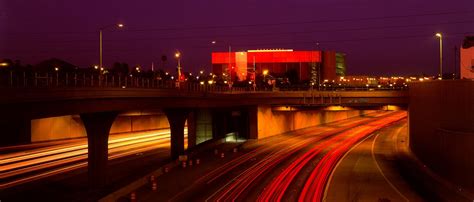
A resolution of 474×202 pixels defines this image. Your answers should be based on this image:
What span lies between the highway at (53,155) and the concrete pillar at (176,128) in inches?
281

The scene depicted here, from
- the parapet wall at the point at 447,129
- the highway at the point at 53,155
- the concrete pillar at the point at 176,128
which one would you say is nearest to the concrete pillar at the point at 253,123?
the highway at the point at 53,155

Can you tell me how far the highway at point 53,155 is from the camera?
4691 centimetres

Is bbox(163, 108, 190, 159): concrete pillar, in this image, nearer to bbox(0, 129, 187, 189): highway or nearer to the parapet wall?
bbox(0, 129, 187, 189): highway

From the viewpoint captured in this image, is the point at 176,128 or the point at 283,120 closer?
the point at 176,128

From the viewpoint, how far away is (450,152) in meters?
42.2

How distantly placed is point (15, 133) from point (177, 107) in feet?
82.6

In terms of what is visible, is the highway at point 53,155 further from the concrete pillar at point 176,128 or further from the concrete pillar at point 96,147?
the concrete pillar at point 176,128

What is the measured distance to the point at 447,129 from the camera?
48531 millimetres

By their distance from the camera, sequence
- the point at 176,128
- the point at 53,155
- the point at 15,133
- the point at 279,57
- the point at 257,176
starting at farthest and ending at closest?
1. the point at 279,57
2. the point at 15,133
3. the point at 176,128
4. the point at 53,155
5. the point at 257,176

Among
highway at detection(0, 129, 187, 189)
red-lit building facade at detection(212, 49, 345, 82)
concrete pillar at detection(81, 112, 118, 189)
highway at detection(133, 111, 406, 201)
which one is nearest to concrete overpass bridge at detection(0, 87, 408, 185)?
concrete pillar at detection(81, 112, 118, 189)

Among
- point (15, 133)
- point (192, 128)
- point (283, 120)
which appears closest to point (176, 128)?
point (192, 128)

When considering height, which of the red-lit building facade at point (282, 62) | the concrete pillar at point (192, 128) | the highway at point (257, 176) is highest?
the red-lit building facade at point (282, 62)

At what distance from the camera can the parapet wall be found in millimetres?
39750

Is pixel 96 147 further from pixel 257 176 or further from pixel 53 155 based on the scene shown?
pixel 53 155
